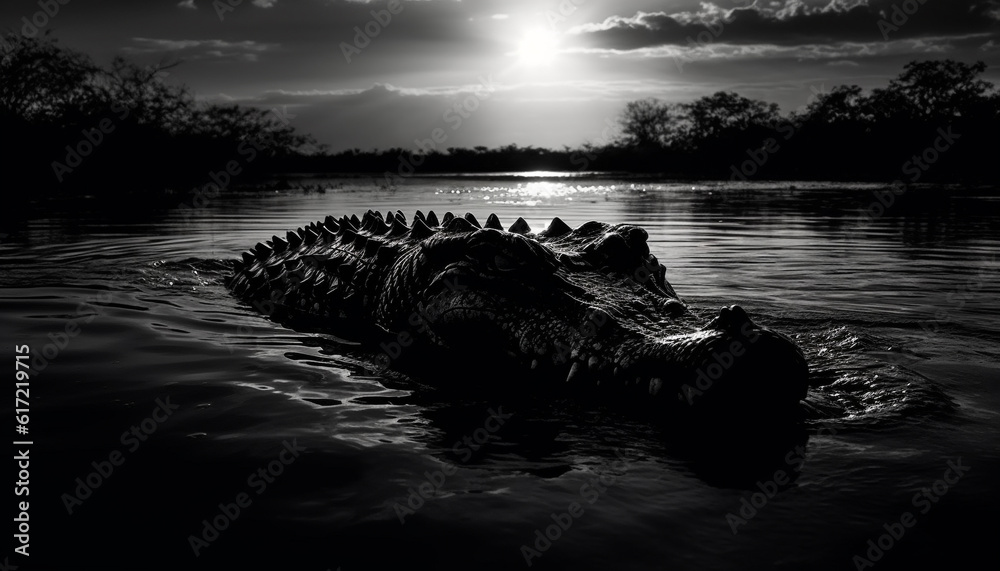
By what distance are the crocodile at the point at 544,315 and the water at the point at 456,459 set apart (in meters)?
0.21

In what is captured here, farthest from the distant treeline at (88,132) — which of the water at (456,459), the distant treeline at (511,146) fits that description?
the water at (456,459)

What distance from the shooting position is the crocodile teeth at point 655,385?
339 centimetres

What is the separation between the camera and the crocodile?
321 centimetres

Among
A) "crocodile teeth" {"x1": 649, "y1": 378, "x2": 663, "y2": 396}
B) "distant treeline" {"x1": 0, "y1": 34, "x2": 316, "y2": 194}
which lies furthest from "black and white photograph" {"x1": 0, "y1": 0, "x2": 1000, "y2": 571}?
"distant treeline" {"x1": 0, "y1": 34, "x2": 316, "y2": 194}

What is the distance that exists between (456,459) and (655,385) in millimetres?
945

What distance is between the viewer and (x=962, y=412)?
3.65 meters

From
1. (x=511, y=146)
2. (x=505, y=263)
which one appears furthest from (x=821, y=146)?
(x=505, y=263)

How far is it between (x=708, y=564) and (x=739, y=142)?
67.2 metres

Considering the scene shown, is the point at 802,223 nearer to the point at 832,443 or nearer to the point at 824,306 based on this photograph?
the point at 824,306

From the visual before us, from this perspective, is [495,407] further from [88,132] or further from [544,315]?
[88,132]

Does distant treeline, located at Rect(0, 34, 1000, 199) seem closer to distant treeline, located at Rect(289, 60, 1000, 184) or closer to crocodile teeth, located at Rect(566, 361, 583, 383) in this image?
distant treeline, located at Rect(289, 60, 1000, 184)

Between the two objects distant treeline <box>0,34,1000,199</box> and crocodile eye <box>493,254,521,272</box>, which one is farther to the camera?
distant treeline <box>0,34,1000,199</box>

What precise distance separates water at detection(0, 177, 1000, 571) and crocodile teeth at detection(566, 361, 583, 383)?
0.15 meters

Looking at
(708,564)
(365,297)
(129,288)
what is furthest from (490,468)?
(129,288)
